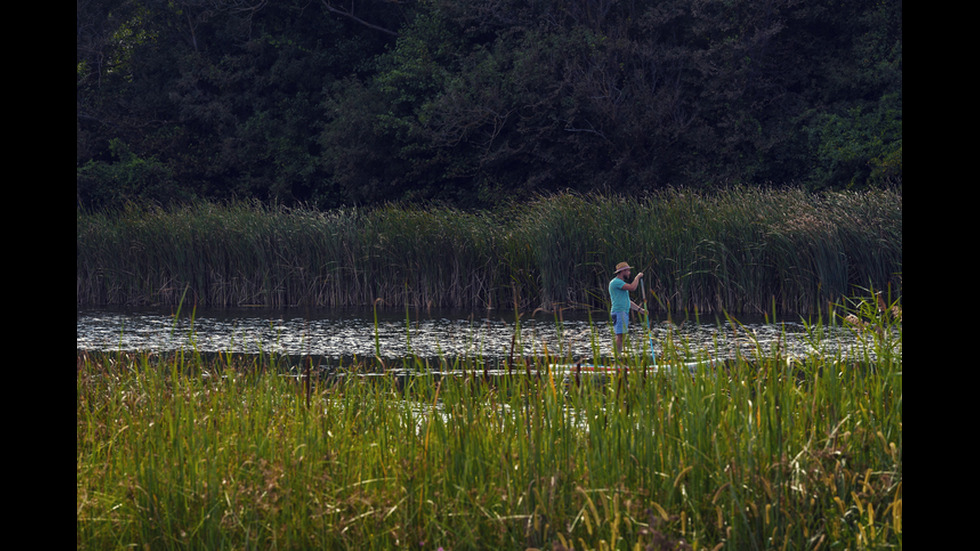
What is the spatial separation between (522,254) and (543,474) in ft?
54.0

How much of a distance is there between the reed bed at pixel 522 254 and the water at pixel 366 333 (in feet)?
3.18

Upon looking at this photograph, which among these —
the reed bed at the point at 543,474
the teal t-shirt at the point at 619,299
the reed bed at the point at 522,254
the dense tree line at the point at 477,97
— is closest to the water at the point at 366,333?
the teal t-shirt at the point at 619,299

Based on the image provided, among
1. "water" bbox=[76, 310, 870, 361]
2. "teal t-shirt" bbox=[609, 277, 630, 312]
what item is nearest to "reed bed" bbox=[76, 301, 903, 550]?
"teal t-shirt" bbox=[609, 277, 630, 312]

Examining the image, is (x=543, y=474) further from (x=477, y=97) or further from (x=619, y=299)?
(x=477, y=97)

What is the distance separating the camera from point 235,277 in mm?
23000

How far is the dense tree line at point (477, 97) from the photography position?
101ft

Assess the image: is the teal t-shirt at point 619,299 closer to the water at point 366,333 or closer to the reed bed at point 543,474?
the water at point 366,333

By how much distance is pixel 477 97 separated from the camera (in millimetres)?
32438

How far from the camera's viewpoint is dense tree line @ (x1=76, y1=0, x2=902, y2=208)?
101ft

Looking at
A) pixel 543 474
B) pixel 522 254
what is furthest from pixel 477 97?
pixel 543 474

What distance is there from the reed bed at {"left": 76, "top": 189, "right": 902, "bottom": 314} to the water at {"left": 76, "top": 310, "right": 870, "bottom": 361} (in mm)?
968
